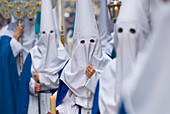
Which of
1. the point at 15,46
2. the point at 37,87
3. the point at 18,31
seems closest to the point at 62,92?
the point at 37,87

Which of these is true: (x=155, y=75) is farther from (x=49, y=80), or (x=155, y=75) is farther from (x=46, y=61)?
(x=46, y=61)

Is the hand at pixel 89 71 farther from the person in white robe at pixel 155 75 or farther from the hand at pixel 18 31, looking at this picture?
the hand at pixel 18 31

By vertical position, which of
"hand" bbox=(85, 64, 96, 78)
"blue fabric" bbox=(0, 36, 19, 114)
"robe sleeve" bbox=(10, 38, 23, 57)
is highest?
"hand" bbox=(85, 64, 96, 78)

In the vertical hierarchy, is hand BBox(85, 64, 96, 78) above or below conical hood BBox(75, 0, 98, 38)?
below

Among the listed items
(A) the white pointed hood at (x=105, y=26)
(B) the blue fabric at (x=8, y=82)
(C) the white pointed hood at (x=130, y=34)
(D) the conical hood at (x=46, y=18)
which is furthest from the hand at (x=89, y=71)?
(A) the white pointed hood at (x=105, y=26)

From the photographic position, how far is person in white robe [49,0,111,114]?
4.25 meters

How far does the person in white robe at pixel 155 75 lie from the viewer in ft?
5.68

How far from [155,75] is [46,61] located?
4.10m

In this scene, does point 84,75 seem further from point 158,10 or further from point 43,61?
point 158,10

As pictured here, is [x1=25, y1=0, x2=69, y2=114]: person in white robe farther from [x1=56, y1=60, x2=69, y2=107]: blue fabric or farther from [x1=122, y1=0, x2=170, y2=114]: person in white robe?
[x1=122, y1=0, x2=170, y2=114]: person in white robe

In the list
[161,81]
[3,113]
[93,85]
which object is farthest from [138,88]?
[3,113]

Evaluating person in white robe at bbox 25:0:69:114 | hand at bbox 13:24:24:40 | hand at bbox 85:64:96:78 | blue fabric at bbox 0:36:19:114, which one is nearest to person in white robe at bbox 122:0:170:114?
hand at bbox 85:64:96:78

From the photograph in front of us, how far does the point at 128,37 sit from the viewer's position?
2.78 meters

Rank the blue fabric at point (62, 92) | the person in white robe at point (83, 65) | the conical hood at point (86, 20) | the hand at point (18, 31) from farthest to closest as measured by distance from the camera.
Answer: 1. the hand at point (18, 31)
2. the blue fabric at point (62, 92)
3. the conical hood at point (86, 20)
4. the person in white robe at point (83, 65)
